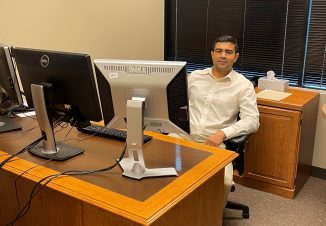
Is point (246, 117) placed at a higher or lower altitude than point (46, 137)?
lower

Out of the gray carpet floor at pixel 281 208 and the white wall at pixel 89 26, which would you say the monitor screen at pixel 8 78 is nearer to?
the white wall at pixel 89 26

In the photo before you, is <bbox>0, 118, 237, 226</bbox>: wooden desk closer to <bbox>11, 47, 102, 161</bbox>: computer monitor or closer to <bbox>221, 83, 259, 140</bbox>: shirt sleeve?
<bbox>11, 47, 102, 161</bbox>: computer monitor

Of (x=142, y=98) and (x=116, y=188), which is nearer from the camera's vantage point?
(x=116, y=188)

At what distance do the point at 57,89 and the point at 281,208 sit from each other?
6.38 ft

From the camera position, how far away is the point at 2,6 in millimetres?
2855

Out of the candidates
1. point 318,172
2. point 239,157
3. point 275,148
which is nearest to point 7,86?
point 239,157

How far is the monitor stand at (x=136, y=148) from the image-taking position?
5.35 feet

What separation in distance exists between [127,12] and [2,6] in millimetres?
1223

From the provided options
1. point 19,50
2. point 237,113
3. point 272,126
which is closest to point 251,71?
point 272,126

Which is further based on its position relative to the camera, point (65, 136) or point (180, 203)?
point (65, 136)

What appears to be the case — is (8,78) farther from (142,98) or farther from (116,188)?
(116,188)

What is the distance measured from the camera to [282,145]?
10.00ft

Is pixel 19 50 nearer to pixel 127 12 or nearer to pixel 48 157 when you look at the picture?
pixel 48 157

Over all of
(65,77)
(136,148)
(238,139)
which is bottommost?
(238,139)
